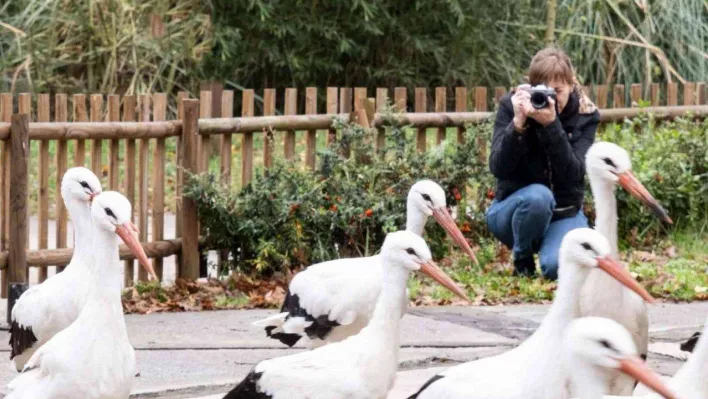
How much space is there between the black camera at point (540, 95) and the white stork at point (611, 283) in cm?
174

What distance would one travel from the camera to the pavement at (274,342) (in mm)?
6840

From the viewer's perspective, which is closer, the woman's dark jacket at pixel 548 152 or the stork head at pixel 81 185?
the stork head at pixel 81 185

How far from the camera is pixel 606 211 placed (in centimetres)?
629

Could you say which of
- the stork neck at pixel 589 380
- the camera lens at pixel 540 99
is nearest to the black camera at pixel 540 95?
the camera lens at pixel 540 99

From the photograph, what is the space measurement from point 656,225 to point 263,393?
6.65m

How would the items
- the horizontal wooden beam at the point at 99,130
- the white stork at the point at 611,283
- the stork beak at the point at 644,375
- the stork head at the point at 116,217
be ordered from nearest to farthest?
the stork beak at the point at 644,375
the stork head at the point at 116,217
the white stork at the point at 611,283
the horizontal wooden beam at the point at 99,130

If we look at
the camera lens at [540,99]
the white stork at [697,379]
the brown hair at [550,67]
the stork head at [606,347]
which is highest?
the brown hair at [550,67]

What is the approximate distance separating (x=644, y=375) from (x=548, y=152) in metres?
4.51

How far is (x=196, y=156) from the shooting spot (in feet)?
32.2

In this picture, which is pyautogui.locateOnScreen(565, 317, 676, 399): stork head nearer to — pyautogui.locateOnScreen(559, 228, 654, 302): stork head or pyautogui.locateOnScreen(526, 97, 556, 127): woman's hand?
pyautogui.locateOnScreen(559, 228, 654, 302): stork head

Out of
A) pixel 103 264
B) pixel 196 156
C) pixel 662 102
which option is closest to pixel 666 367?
pixel 103 264

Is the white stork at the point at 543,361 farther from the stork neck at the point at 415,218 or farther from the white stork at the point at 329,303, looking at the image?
the stork neck at the point at 415,218

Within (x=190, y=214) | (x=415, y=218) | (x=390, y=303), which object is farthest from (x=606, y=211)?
(x=190, y=214)

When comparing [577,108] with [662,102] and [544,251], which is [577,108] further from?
[662,102]
